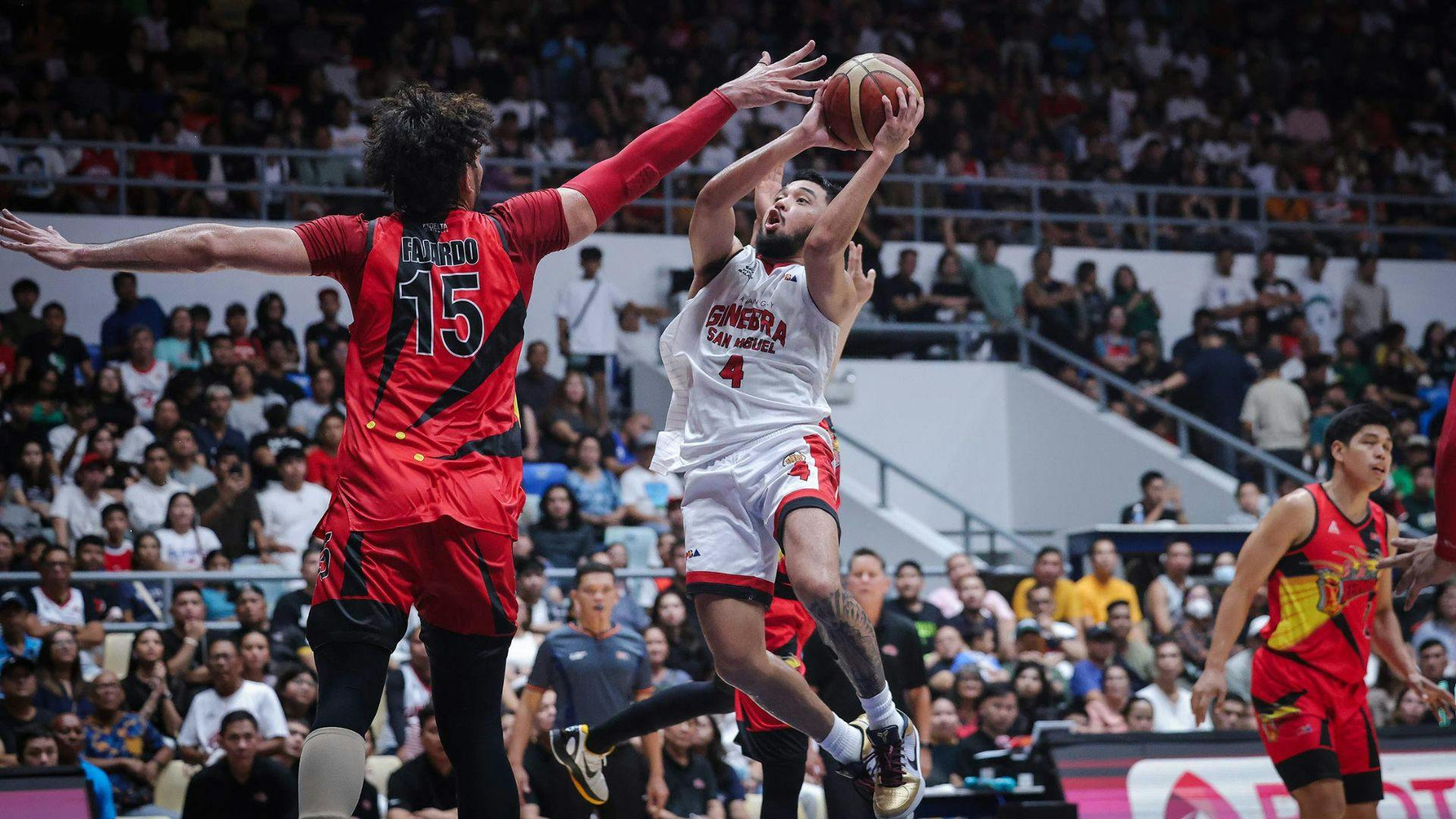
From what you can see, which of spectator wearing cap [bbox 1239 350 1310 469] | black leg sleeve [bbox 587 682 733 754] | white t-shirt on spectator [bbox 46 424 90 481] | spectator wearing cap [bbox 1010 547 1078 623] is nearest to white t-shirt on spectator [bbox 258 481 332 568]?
white t-shirt on spectator [bbox 46 424 90 481]

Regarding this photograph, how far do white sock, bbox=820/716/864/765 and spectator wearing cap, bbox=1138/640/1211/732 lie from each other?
604cm

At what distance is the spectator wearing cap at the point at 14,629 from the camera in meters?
9.97

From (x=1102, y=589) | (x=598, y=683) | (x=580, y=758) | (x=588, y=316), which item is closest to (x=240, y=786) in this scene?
(x=598, y=683)

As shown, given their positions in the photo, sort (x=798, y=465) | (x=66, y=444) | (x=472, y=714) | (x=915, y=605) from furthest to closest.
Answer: (x=66, y=444) → (x=915, y=605) → (x=798, y=465) → (x=472, y=714)

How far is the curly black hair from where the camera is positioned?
461 cm

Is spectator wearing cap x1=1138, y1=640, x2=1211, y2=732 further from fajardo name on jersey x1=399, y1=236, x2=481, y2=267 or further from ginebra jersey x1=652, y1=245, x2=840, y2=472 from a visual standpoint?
fajardo name on jersey x1=399, y1=236, x2=481, y2=267

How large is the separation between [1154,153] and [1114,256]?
79.9 inches

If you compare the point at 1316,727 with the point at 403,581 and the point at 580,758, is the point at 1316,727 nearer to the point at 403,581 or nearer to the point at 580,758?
the point at 580,758

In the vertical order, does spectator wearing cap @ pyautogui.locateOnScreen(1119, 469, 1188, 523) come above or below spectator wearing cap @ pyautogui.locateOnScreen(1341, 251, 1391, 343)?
below

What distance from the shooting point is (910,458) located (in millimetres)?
17031

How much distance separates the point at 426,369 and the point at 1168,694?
8.39m

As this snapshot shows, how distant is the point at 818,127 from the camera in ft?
19.1

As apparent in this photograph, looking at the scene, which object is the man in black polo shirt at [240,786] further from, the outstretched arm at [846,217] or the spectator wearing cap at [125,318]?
the spectator wearing cap at [125,318]

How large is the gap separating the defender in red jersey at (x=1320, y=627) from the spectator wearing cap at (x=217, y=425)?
8.42m
